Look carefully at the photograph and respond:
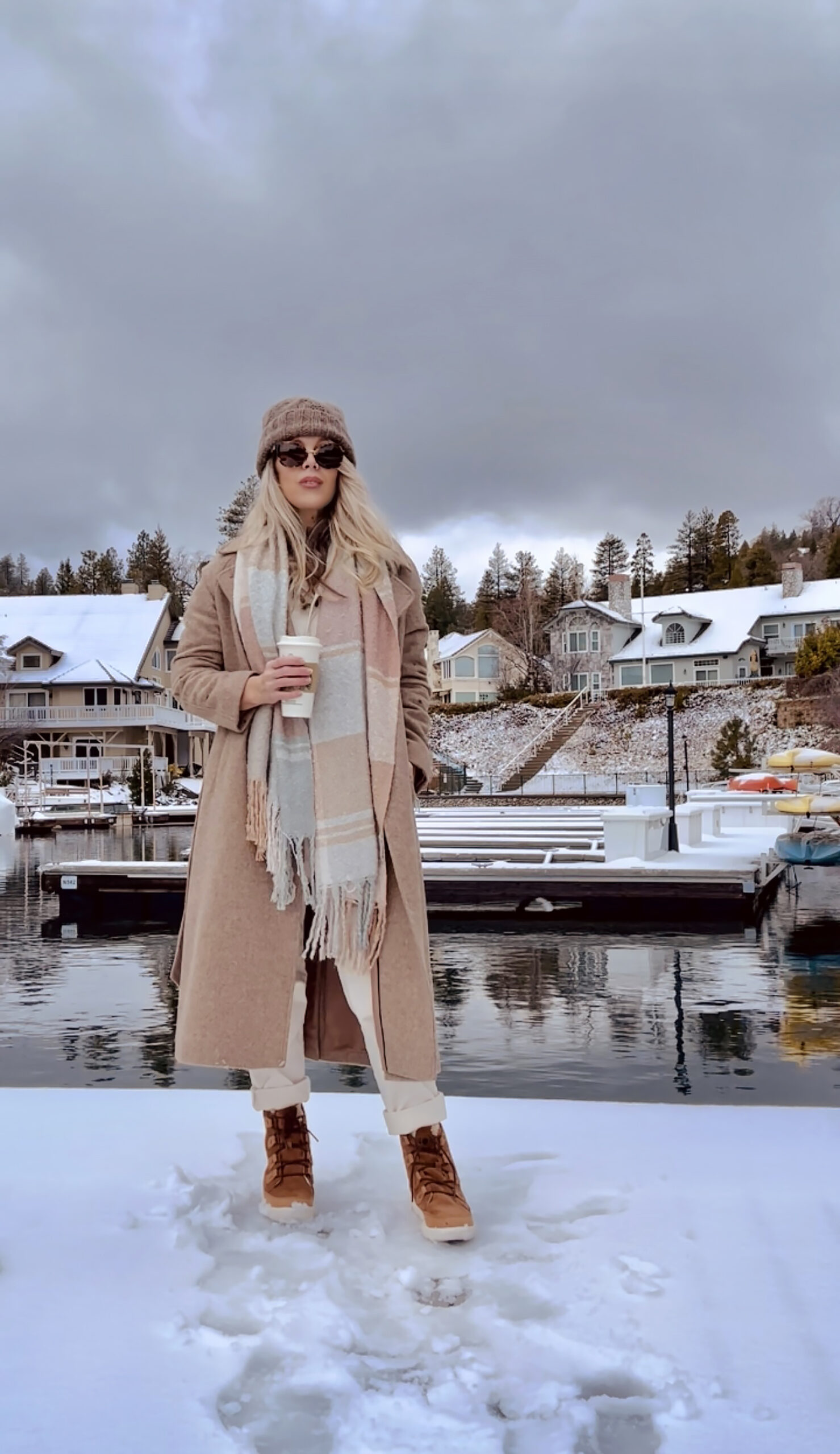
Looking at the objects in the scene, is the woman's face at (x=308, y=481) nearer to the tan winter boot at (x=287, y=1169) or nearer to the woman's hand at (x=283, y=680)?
the woman's hand at (x=283, y=680)

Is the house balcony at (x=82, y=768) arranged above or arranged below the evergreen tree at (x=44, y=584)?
below

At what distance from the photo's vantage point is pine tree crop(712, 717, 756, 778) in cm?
3488

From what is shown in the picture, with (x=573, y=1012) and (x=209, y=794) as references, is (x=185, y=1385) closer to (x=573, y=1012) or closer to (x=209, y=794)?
(x=209, y=794)

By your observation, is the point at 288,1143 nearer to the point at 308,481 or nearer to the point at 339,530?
the point at 339,530

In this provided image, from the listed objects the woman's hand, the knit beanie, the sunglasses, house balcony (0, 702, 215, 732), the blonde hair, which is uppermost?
house balcony (0, 702, 215, 732)

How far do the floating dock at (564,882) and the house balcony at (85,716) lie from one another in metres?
29.1

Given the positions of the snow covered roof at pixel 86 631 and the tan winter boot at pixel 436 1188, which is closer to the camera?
the tan winter boot at pixel 436 1188

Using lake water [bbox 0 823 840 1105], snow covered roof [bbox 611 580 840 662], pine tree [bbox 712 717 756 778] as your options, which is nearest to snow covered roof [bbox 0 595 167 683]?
snow covered roof [bbox 611 580 840 662]

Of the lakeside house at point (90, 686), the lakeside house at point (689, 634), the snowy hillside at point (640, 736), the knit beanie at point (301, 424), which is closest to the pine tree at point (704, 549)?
the lakeside house at point (689, 634)

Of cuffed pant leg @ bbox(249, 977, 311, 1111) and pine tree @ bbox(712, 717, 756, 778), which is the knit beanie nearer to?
cuffed pant leg @ bbox(249, 977, 311, 1111)

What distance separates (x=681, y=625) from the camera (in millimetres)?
50000

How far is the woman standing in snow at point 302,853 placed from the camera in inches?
84.4

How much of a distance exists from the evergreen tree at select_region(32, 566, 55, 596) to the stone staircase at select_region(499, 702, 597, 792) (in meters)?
39.2

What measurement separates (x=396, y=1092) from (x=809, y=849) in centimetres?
1265
